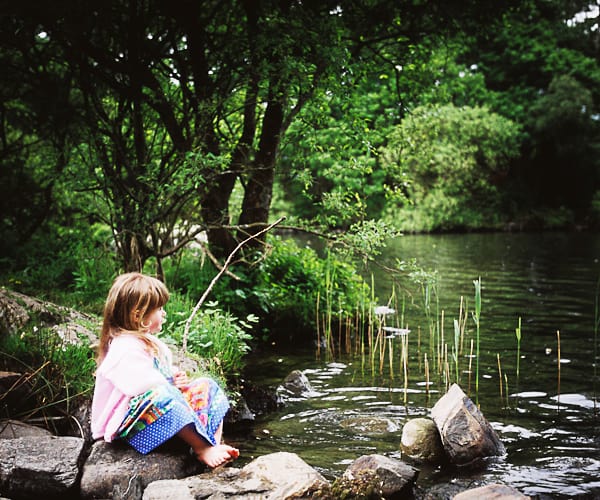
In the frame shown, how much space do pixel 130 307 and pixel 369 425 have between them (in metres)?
2.71

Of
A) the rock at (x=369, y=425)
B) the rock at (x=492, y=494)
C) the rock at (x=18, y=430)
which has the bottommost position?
the rock at (x=369, y=425)

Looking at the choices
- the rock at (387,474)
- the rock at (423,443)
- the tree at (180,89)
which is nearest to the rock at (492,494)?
the rock at (387,474)

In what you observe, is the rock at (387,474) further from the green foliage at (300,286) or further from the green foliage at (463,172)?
the green foliage at (463,172)

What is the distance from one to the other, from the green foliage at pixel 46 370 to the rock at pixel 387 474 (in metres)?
2.22

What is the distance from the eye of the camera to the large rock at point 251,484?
145 inches

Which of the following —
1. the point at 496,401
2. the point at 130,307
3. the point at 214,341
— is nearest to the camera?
the point at 130,307

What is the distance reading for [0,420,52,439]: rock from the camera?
443 cm

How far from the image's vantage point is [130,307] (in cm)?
431

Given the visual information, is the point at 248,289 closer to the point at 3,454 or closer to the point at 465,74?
the point at 3,454

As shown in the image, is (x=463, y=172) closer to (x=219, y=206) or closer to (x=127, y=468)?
(x=219, y=206)

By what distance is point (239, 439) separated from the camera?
18.2 ft

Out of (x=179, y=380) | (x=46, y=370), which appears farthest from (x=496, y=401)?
(x=46, y=370)

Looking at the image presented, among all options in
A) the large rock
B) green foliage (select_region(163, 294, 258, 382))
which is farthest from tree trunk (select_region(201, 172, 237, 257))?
the large rock

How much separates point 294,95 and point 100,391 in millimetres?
5092
